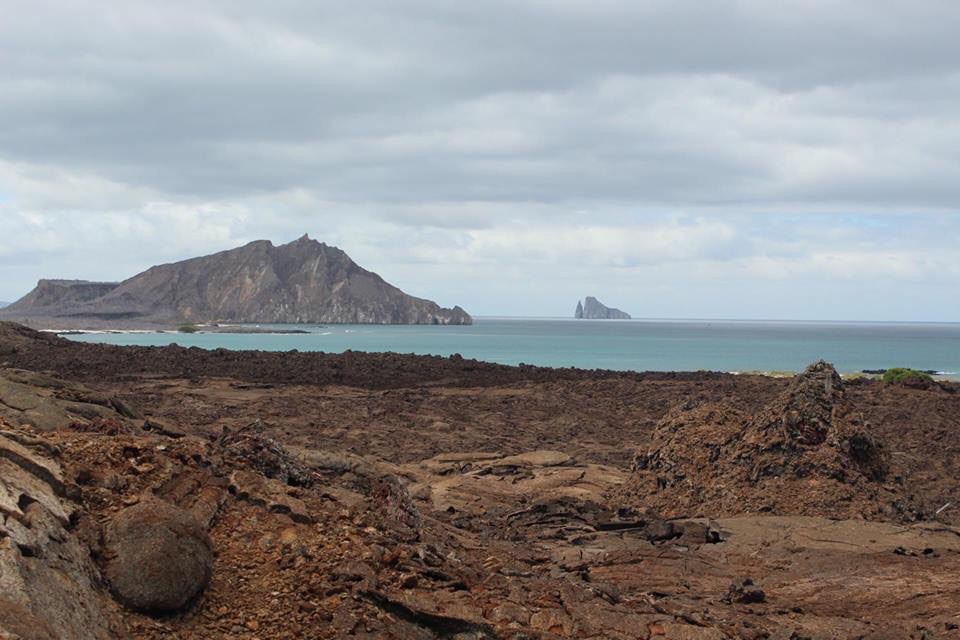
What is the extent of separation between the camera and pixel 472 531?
1479cm

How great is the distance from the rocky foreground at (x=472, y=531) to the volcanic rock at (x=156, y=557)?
0.02 m

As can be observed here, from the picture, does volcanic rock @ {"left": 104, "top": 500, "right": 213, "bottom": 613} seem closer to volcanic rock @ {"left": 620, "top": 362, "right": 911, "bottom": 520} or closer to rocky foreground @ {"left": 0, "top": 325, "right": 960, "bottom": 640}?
rocky foreground @ {"left": 0, "top": 325, "right": 960, "bottom": 640}

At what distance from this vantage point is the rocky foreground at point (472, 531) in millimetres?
7754

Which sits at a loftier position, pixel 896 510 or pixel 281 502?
pixel 281 502

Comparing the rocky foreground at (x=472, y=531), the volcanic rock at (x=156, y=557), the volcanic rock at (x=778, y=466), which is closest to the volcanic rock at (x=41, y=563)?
the rocky foreground at (x=472, y=531)

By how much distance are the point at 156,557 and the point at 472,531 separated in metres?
7.63

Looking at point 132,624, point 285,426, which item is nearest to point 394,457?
point 285,426

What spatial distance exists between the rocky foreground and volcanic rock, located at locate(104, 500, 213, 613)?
0.02m

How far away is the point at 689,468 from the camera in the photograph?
17.4 metres

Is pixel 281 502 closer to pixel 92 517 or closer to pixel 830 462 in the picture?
pixel 92 517

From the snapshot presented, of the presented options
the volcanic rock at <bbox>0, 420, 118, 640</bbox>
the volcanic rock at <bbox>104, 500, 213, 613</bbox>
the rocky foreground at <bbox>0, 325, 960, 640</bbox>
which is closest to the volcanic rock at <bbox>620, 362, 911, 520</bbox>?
the rocky foreground at <bbox>0, 325, 960, 640</bbox>

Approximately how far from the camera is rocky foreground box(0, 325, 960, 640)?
775cm

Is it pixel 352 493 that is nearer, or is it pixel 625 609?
pixel 625 609

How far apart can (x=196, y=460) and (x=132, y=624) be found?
9.47 feet
